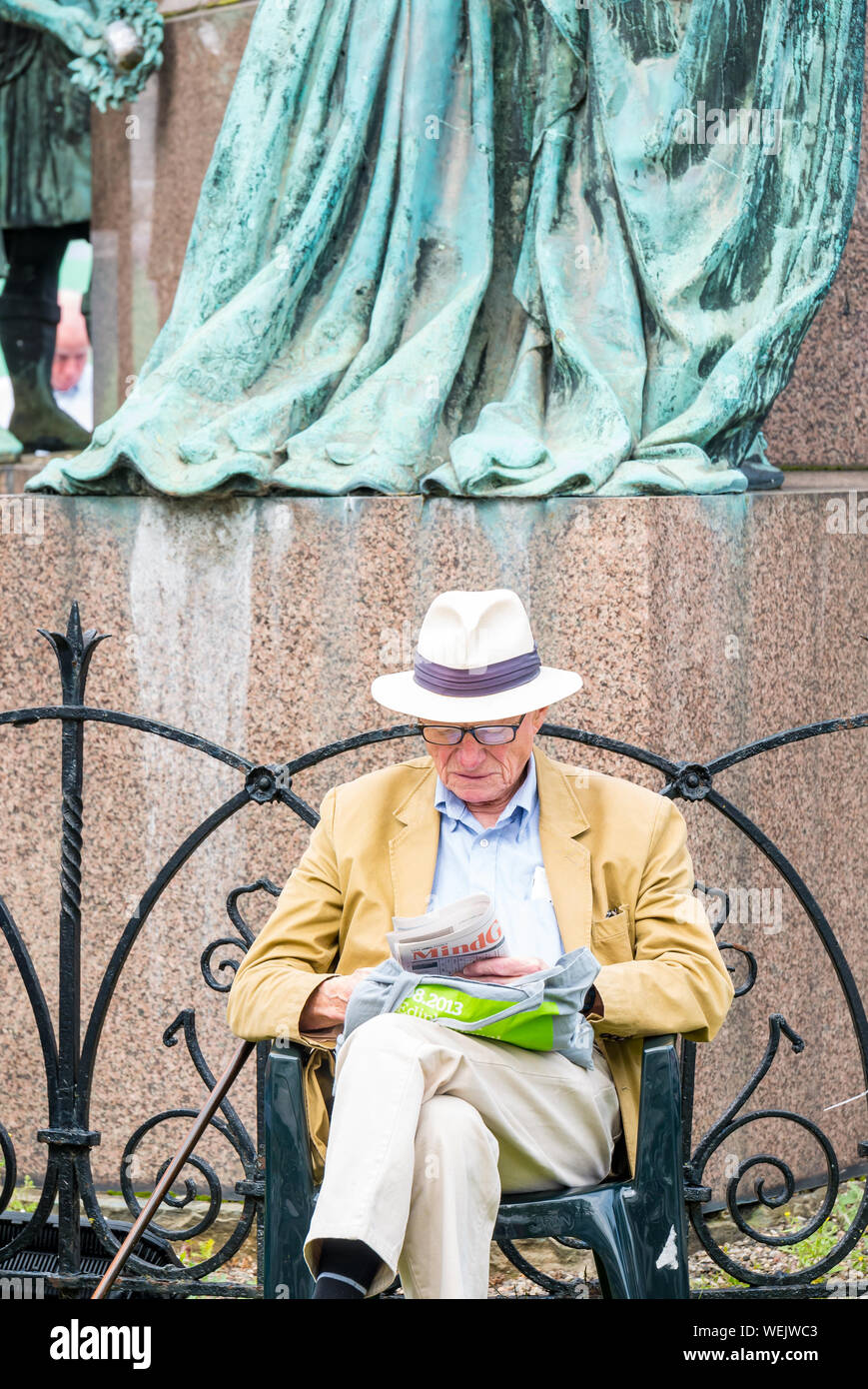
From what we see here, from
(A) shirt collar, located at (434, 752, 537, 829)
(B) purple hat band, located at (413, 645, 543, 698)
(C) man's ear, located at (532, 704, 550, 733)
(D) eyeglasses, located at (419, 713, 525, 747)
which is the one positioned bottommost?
(A) shirt collar, located at (434, 752, 537, 829)

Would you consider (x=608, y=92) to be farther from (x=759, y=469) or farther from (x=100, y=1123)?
(x=100, y=1123)

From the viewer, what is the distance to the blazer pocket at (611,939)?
352 centimetres

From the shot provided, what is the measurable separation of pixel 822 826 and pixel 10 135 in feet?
11.9

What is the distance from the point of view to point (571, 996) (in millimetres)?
3254

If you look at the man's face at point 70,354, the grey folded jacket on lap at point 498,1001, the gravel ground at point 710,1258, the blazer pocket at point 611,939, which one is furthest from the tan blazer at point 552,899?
the man's face at point 70,354

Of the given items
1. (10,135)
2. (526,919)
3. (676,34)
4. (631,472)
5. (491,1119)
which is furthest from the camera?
(10,135)

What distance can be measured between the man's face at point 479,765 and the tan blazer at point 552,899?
2.8 inches

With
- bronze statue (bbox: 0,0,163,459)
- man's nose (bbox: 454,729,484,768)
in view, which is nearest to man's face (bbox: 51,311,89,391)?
bronze statue (bbox: 0,0,163,459)

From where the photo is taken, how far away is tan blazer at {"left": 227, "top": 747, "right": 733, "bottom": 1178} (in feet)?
11.2

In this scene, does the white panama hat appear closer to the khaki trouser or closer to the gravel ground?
the khaki trouser

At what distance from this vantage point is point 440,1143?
312 centimetres

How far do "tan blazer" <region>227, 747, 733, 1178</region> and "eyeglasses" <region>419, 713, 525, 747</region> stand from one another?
0.47 feet

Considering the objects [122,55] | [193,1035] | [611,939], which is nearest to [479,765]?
[611,939]

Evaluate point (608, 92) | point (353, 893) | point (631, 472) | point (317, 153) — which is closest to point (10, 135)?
point (317, 153)
